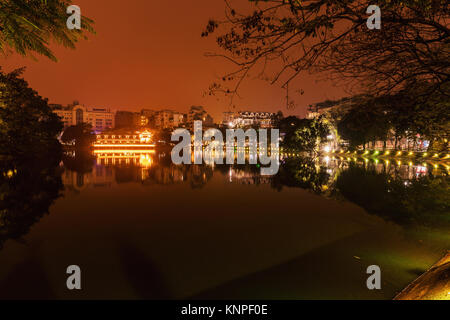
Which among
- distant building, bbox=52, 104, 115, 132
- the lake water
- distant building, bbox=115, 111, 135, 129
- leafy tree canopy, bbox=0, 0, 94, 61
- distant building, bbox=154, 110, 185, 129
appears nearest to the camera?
leafy tree canopy, bbox=0, 0, 94, 61

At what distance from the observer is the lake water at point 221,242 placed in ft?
18.7

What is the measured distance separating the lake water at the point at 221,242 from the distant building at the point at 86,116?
154 metres

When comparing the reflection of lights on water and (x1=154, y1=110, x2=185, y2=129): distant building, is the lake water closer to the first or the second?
the reflection of lights on water

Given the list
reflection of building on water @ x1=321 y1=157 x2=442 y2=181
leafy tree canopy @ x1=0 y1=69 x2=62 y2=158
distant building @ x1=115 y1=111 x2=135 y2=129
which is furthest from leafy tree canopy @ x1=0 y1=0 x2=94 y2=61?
distant building @ x1=115 y1=111 x2=135 y2=129

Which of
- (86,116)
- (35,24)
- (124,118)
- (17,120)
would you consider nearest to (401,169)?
(35,24)

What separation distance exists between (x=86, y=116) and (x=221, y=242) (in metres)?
167

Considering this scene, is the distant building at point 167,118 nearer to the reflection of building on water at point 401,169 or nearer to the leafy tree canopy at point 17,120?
the leafy tree canopy at point 17,120

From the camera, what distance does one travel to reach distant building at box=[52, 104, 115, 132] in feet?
499

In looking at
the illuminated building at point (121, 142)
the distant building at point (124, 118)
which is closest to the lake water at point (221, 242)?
the illuminated building at point (121, 142)

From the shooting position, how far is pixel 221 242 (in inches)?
336

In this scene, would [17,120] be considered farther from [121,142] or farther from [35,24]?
[121,142]

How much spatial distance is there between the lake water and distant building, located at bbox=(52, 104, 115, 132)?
154m

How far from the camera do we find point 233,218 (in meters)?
11.4
